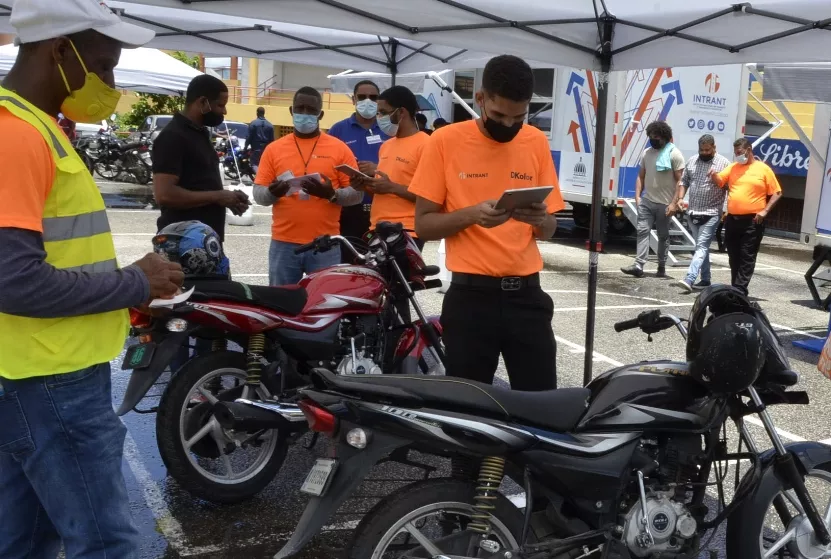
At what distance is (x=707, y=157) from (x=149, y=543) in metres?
Result: 9.39

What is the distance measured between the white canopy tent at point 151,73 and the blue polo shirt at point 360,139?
6.18 metres

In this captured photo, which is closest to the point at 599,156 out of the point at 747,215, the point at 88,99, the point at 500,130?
the point at 500,130

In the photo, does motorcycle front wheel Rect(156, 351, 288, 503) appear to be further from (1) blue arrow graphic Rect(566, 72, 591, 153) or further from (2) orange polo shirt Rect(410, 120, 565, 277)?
(1) blue arrow graphic Rect(566, 72, 591, 153)

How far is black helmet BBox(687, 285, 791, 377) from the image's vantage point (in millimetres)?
3316

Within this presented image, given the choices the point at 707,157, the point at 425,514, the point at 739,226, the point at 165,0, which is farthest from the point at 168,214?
the point at 707,157

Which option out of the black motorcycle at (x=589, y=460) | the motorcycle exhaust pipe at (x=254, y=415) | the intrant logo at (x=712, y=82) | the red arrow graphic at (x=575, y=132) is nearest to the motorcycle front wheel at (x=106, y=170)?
the red arrow graphic at (x=575, y=132)

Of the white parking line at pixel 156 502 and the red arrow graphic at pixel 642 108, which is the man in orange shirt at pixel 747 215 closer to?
the red arrow graphic at pixel 642 108

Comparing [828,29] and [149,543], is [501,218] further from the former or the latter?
[828,29]

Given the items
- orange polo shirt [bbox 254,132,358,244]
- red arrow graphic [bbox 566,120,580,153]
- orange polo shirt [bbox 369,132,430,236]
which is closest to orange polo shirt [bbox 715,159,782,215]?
red arrow graphic [bbox 566,120,580,153]

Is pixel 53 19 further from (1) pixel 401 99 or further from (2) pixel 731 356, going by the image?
(1) pixel 401 99

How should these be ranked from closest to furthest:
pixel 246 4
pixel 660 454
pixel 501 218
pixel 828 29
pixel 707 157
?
1. pixel 660 454
2. pixel 501 218
3. pixel 828 29
4. pixel 246 4
5. pixel 707 157

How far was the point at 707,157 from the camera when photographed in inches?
453

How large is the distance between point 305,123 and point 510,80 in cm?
300

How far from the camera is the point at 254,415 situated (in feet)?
12.0
